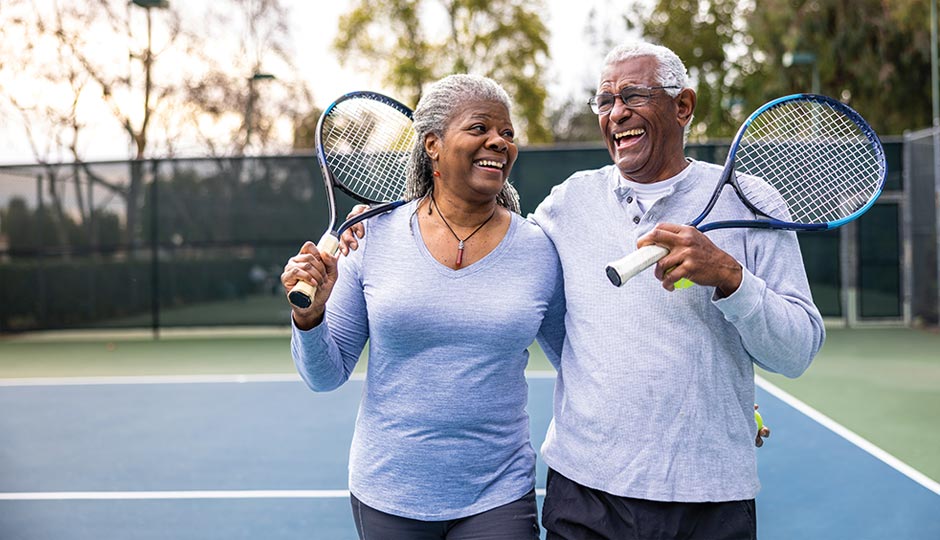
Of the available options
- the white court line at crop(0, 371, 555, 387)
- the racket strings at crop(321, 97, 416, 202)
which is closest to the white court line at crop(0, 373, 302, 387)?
the white court line at crop(0, 371, 555, 387)

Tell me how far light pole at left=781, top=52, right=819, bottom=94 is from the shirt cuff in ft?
48.6

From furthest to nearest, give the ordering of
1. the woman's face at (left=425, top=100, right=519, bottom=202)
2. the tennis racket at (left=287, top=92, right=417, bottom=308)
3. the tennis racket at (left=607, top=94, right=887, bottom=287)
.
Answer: the tennis racket at (left=287, top=92, right=417, bottom=308) < the tennis racket at (left=607, top=94, right=887, bottom=287) < the woman's face at (left=425, top=100, right=519, bottom=202)

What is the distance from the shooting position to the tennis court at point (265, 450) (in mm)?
4539

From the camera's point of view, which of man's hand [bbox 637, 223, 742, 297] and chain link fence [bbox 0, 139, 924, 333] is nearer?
man's hand [bbox 637, 223, 742, 297]

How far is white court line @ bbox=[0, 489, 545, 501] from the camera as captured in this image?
491 centimetres

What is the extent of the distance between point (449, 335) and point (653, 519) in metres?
0.60

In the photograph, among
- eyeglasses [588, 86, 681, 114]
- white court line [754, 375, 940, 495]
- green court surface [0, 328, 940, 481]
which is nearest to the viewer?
eyeglasses [588, 86, 681, 114]

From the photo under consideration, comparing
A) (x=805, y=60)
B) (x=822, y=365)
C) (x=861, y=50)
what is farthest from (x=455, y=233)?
(x=861, y=50)

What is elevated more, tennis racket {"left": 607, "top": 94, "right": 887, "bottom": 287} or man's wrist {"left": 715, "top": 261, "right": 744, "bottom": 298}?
tennis racket {"left": 607, "top": 94, "right": 887, "bottom": 287}

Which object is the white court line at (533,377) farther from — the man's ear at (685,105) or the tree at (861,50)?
the tree at (861,50)

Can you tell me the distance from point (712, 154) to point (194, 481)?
26.8 ft

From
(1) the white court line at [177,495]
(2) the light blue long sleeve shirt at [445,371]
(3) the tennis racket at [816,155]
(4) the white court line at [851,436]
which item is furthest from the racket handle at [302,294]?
(4) the white court line at [851,436]

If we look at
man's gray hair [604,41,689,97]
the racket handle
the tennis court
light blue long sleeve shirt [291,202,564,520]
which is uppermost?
man's gray hair [604,41,689,97]

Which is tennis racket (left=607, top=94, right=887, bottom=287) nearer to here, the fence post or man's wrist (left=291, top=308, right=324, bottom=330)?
man's wrist (left=291, top=308, right=324, bottom=330)
